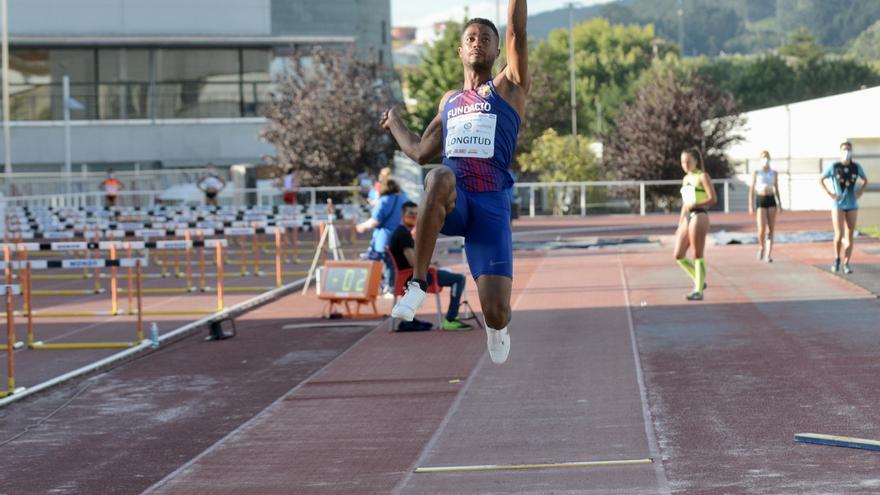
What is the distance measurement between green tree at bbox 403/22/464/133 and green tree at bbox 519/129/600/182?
1566 cm

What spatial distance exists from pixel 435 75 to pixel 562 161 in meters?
21.2

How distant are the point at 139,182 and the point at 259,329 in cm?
2582

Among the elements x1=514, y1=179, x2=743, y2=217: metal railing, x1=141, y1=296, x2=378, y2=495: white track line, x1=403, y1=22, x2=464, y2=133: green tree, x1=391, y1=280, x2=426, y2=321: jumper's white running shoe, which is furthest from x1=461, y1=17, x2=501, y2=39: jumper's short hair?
x1=403, y1=22, x2=464, y2=133: green tree

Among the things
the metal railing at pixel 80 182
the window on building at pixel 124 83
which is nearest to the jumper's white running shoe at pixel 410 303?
the metal railing at pixel 80 182

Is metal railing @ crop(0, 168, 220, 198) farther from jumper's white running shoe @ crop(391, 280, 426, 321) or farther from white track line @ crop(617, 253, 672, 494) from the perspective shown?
jumper's white running shoe @ crop(391, 280, 426, 321)

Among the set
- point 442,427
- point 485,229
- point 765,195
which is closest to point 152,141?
point 765,195

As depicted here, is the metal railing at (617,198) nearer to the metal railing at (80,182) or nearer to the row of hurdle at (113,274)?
the metal railing at (80,182)

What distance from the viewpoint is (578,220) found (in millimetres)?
47469

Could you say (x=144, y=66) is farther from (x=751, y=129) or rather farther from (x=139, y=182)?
(x=751, y=129)

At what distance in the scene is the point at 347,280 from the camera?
1927cm

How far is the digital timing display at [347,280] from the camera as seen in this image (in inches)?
753

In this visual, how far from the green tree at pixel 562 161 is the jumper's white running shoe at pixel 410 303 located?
2059 inches

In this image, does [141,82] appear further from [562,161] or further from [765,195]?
[765,195]

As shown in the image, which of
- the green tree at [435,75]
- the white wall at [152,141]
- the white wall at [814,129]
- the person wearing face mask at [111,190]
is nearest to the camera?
the person wearing face mask at [111,190]
